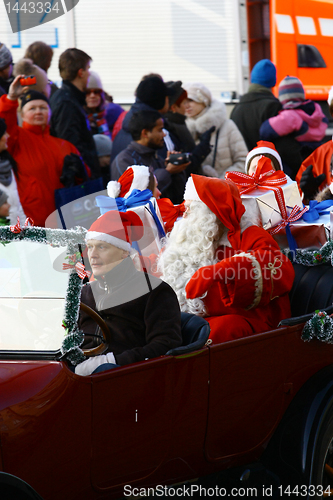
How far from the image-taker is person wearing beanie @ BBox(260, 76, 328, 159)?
6.13m

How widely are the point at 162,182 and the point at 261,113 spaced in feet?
6.05

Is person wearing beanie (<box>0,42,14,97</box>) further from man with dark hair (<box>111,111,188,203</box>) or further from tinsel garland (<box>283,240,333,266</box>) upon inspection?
tinsel garland (<box>283,240,333,266</box>)

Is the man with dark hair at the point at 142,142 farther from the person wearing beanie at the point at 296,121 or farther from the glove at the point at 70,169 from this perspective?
the person wearing beanie at the point at 296,121

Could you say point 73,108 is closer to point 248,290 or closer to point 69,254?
point 248,290

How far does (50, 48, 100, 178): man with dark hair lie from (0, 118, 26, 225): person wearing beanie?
2.58ft

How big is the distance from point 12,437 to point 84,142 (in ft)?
12.6

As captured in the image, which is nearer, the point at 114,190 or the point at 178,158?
the point at 114,190

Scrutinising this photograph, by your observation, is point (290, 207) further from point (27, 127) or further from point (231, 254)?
point (27, 127)

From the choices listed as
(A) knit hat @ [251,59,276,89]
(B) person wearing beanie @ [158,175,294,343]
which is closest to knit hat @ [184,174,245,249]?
(B) person wearing beanie @ [158,175,294,343]

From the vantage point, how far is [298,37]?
9.23 m

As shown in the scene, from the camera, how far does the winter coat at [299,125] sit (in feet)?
20.1

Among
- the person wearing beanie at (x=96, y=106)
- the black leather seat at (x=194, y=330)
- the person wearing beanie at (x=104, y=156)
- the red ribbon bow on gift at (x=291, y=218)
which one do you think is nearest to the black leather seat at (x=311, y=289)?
the red ribbon bow on gift at (x=291, y=218)

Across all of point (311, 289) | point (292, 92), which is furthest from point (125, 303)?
point (292, 92)

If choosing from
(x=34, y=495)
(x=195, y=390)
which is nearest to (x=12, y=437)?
(x=34, y=495)
